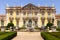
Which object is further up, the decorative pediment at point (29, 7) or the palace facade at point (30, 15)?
the decorative pediment at point (29, 7)

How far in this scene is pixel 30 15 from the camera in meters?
44.2

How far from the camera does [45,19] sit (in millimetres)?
44406

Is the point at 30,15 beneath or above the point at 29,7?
beneath

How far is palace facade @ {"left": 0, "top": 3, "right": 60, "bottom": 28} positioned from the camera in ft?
145

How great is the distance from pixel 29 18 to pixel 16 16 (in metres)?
2.92

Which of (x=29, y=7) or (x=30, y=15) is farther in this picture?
(x=29, y=7)

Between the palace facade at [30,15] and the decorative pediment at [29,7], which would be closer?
the palace facade at [30,15]

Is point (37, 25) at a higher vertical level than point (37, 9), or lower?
lower

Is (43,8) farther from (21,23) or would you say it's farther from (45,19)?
(21,23)

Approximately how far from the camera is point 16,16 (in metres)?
44.4

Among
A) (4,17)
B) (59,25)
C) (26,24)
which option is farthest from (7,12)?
(59,25)

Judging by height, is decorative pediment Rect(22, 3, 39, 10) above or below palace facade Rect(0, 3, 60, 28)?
above

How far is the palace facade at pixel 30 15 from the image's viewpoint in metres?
44.2

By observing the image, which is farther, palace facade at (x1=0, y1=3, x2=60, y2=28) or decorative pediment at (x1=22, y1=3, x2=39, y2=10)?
decorative pediment at (x1=22, y1=3, x2=39, y2=10)
